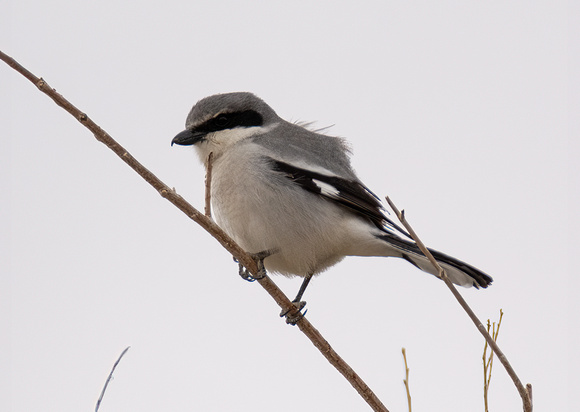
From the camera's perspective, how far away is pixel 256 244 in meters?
3.35

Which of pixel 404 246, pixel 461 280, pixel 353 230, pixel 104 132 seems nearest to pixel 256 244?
pixel 353 230

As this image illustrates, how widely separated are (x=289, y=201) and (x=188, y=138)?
723 millimetres

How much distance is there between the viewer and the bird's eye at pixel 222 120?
367 centimetres

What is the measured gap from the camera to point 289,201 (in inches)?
132

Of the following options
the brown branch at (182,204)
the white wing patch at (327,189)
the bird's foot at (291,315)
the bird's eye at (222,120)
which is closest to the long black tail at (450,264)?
the white wing patch at (327,189)

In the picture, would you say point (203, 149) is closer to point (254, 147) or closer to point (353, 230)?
point (254, 147)

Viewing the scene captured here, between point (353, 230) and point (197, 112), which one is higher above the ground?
point (197, 112)

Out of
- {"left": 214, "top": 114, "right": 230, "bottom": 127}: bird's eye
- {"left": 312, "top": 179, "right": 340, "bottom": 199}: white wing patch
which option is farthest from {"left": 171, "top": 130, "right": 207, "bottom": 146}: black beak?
{"left": 312, "top": 179, "right": 340, "bottom": 199}: white wing patch

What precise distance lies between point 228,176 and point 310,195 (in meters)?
0.45

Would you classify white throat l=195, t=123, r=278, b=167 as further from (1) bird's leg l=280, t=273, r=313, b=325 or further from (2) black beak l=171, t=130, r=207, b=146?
(1) bird's leg l=280, t=273, r=313, b=325

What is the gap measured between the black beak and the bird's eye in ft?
0.36

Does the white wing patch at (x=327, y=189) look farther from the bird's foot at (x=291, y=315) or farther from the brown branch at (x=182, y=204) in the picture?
the brown branch at (x=182, y=204)

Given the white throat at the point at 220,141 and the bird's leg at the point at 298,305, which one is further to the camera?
the white throat at the point at 220,141

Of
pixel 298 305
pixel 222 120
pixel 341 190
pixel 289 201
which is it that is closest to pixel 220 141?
pixel 222 120
